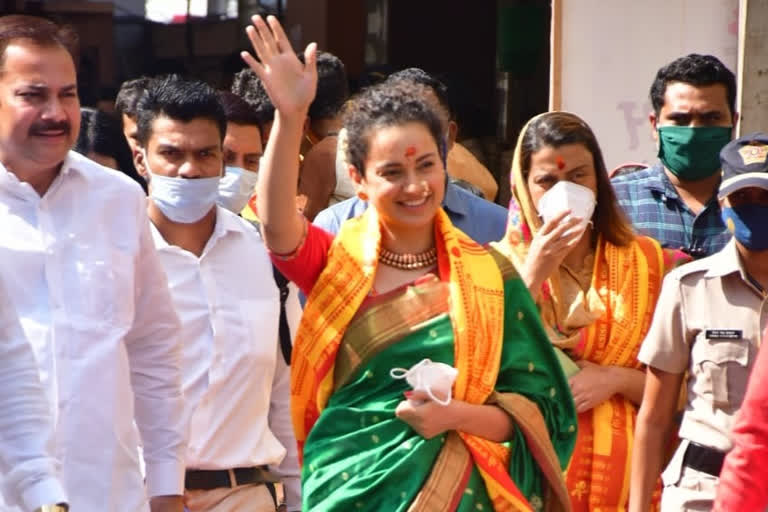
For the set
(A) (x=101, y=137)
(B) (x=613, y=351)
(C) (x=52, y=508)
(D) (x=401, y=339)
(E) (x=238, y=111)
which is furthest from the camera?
(A) (x=101, y=137)

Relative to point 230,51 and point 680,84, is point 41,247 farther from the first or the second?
point 230,51

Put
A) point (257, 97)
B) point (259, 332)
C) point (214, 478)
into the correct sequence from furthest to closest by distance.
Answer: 1. point (257, 97)
2. point (259, 332)
3. point (214, 478)

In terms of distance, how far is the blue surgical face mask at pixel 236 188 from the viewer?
21.4 feet

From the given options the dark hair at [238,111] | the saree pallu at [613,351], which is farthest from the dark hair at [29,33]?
the saree pallu at [613,351]

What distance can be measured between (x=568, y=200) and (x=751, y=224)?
624 millimetres

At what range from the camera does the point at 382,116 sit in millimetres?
4934

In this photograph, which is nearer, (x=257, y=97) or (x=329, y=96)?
(x=257, y=97)

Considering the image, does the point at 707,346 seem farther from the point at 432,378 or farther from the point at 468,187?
the point at 468,187

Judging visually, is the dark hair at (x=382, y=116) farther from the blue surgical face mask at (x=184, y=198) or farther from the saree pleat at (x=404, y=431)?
the blue surgical face mask at (x=184, y=198)

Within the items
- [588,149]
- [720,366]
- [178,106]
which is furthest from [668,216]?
[178,106]

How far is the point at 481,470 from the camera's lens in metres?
4.78

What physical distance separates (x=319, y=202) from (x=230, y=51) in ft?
17.5

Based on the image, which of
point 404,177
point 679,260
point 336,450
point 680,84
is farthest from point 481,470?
point 680,84

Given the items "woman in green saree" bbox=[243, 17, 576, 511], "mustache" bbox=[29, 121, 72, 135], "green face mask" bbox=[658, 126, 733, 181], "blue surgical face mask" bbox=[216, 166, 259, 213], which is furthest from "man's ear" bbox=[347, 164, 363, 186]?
"green face mask" bbox=[658, 126, 733, 181]
